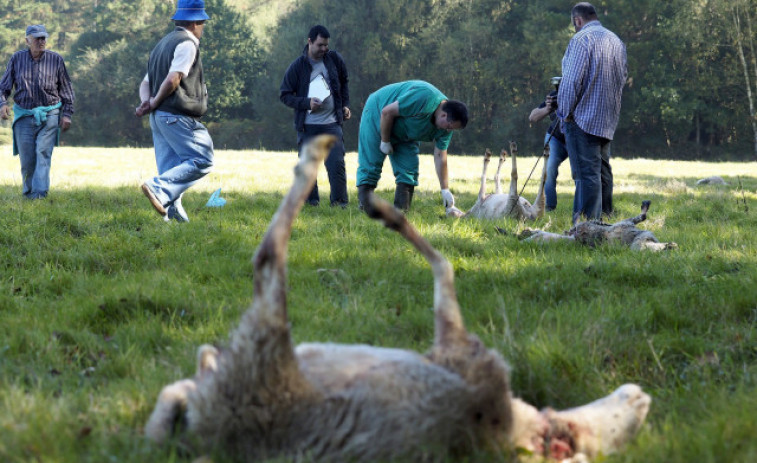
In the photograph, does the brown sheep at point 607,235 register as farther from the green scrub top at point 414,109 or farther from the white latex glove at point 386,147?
the white latex glove at point 386,147

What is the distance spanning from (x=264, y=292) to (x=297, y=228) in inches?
190

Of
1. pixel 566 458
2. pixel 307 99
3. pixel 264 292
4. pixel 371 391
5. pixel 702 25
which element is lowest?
pixel 566 458

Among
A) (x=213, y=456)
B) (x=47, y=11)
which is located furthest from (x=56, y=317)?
(x=47, y=11)

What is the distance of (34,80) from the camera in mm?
9141

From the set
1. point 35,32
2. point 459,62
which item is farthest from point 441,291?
point 459,62

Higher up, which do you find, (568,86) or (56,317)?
(568,86)

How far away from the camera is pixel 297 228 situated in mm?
6941

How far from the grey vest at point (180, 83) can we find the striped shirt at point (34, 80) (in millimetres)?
2982

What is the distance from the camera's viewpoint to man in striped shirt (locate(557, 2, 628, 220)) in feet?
23.9

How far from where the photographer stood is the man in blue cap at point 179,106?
6844mm

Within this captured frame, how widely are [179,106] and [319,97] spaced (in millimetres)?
2496

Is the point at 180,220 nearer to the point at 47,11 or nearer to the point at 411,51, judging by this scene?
the point at 411,51

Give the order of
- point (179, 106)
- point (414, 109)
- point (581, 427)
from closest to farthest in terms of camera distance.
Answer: point (581, 427), point (179, 106), point (414, 109)

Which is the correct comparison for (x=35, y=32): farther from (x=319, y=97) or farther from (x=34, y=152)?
(x=319, y=97)
